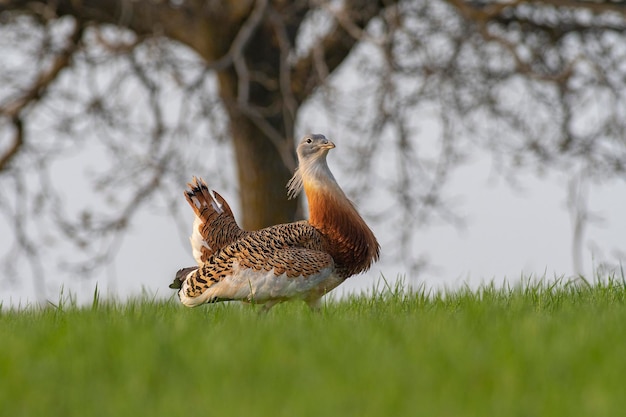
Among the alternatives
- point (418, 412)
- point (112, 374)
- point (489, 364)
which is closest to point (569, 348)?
point (489, 364)

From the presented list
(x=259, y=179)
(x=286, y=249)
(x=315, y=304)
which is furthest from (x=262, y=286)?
(x=259, y=179)

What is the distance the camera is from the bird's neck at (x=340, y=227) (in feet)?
17.6

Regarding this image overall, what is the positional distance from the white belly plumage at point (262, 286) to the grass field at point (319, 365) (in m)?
0.25

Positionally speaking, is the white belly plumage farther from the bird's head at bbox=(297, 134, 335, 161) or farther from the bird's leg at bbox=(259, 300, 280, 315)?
the bird's head at bbox=(297, 134, 335, 161)

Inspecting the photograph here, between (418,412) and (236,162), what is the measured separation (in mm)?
6268

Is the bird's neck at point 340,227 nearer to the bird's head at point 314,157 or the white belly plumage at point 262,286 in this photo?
the bird's head at point 314,157

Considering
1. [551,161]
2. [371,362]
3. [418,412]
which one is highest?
[551,161]

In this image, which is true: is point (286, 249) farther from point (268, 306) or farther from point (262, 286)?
point (268, 306)

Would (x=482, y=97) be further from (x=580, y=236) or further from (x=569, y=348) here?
(x=569, y=348)

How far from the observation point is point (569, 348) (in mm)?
3707

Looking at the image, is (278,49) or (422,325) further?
(278,49)

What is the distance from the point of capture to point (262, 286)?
5.06 metres

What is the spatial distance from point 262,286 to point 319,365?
155 cm

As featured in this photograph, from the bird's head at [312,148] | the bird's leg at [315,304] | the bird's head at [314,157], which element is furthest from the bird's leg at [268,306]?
the bird's head at [312,148]
